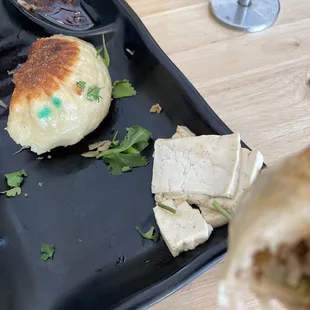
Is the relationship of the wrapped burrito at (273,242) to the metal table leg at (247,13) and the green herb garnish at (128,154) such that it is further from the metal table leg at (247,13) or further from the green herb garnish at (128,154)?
the metal table leg at (247,13)

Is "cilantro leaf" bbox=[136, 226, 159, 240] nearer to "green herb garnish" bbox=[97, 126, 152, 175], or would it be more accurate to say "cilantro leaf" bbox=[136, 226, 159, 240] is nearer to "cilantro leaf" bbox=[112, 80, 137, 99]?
"green herb garnish" bbox=[97, 126, 152, 175]

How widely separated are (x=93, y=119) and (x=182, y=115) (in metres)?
0.18

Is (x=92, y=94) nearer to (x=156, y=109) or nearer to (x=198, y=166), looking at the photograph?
(x=156, y=109)

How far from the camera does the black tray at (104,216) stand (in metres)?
0.94

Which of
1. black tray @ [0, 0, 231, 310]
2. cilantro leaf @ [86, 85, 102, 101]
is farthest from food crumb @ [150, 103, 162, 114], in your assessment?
cilantro leaf @ [86, 85, 102, 101]

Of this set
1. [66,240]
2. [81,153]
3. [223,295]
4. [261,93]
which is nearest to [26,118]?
[81,153]

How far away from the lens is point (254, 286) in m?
0.58

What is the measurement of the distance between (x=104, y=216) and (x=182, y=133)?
0.21 m

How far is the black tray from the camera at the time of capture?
941mm

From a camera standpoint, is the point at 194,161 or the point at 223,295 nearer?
the point at 223,295

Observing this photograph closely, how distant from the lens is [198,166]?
102 cm

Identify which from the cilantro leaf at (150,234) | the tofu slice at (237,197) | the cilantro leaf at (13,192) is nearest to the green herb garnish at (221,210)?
the tofu slice at (237,197)

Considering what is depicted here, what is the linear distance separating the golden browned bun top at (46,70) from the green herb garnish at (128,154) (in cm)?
16

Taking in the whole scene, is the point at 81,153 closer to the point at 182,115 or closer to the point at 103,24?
the point at 182,115
